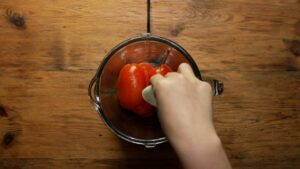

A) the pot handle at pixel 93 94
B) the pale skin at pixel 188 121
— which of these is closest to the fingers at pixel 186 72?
the pale skin at pixel 188 121

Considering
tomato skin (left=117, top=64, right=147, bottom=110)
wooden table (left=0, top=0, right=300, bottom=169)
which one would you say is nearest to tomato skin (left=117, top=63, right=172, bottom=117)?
tomato skin (left=117, top=64, right=147, bottom=110)

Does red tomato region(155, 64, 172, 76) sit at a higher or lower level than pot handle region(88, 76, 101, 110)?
higher

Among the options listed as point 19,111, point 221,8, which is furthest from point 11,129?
point 221,8

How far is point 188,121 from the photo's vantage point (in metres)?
0.53

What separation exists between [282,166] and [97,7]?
1.61ft

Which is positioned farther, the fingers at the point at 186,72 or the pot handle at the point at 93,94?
the pot handle at the point at 93,94

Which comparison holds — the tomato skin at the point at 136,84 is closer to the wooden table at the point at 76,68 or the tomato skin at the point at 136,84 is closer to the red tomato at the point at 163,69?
the red tomato at the point at 163,69

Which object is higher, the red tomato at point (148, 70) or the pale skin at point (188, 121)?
the red tomato at point (148, 70)

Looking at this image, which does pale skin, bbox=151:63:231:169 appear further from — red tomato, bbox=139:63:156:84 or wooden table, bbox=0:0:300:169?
wooden table, bbox=0:0:300:169

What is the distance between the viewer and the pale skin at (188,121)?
0.53 m

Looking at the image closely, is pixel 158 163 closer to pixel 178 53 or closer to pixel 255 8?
pixel 178 53

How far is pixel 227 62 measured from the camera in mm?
750

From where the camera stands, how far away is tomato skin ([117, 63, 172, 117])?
2.04 feet

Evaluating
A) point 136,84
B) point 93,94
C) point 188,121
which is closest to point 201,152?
point 188,121
